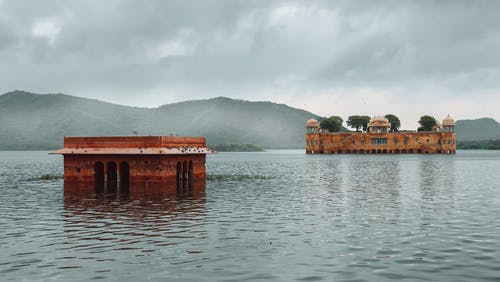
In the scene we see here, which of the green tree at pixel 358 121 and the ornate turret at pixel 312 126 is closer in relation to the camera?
the ornate turret at pixel 312 126

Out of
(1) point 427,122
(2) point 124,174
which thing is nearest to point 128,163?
(2) point 124,174

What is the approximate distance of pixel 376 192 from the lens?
4053cm

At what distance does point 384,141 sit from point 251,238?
503 ft

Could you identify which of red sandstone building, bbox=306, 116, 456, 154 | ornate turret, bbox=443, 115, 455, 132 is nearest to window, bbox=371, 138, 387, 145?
red sandstone building, bbox=306, 116, 456, 154

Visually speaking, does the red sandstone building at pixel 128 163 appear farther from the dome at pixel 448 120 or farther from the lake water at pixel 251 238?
the dome at pixel 448 120

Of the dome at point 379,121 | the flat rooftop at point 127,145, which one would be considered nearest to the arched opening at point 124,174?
the flat rooftop at point 127,145

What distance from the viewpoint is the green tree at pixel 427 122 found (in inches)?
7431

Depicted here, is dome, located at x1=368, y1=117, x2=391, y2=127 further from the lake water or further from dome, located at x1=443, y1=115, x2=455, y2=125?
the lake water

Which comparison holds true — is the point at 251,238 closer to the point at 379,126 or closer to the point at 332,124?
the point at 379,126

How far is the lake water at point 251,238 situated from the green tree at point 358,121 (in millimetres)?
160425

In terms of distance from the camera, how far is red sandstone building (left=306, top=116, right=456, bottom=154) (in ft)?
543

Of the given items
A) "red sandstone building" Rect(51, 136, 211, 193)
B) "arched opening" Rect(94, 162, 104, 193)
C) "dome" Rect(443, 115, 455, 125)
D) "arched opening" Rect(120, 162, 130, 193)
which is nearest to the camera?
"red sandstone building" Rect(51, 136, 211, 193)

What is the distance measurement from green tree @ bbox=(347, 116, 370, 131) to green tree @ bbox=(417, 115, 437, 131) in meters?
19.4

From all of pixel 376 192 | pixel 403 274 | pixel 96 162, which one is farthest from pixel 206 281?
pixel 96 162
